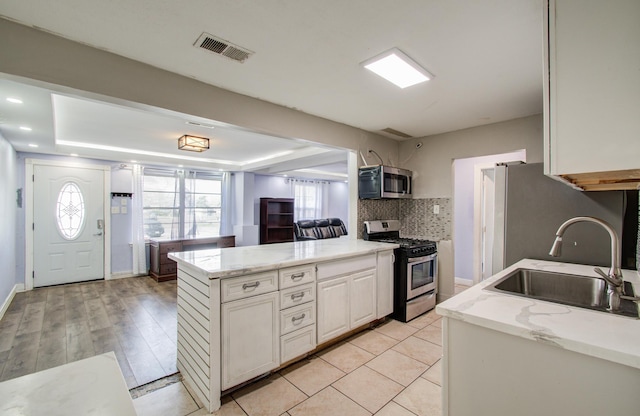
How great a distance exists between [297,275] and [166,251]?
13.8 feet

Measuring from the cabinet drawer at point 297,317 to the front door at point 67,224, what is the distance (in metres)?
4.91

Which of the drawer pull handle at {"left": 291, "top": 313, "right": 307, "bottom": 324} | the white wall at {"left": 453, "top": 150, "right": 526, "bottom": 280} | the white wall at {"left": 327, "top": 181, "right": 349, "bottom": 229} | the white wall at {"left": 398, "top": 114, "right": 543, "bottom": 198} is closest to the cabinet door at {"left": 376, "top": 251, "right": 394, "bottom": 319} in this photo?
the drawer pull handle at {"left": 291, "top": 313, "right": 307, "bottom": 324}

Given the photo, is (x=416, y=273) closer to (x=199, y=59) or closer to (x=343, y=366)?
(x=343, y=366)

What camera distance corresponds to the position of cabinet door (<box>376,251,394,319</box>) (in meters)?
3.11

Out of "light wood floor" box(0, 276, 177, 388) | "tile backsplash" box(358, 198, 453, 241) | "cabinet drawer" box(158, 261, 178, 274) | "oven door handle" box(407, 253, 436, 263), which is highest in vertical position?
"tile backsplash" box(358, 198, 453, 241)

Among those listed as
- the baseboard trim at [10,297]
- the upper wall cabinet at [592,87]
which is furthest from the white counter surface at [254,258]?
the baseboard trim at [10,297]

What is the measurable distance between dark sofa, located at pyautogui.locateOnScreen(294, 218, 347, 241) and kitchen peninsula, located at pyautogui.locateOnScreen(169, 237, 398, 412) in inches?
159

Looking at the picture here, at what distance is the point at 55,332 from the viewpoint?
3074mm

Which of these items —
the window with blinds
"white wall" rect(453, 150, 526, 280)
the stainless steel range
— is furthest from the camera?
the window with blinds

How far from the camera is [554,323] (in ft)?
3.35

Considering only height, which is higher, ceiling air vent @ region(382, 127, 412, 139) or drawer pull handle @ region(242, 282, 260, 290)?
ceiling air vent @ region(382, 127, 412, 139)

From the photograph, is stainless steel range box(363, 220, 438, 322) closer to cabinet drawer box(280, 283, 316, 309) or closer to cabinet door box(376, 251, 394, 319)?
cabinet door box(376, 251, 394, 319)

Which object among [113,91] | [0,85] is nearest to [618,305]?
[113,91]

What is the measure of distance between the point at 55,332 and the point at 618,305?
464 cm
